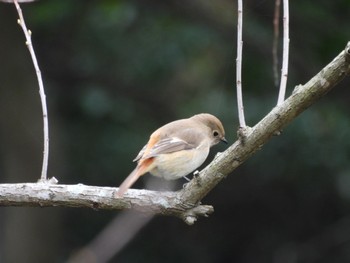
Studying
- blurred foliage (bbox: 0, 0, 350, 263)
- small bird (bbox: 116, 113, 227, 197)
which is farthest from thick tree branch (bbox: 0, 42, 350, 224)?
blurred foliage (bbox: 0, 0, 350, 263)

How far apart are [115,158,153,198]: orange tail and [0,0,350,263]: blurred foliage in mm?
4309

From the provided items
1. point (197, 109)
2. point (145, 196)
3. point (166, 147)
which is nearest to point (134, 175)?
point (145, 196)

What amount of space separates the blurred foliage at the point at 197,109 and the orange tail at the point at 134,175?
4309 millimetres

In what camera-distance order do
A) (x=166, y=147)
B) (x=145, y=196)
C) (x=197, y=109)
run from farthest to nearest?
(x=197, y=109), (x=166, y=147), (x=145, y=196)

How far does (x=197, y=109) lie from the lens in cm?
993

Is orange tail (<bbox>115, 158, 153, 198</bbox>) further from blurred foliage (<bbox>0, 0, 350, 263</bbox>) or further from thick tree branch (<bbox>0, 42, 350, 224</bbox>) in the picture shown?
blurred foliage (<bbox>0, 0, 350, 263</bbox>)

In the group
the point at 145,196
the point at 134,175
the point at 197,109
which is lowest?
the point at 145,196

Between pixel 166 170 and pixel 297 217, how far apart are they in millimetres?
5691

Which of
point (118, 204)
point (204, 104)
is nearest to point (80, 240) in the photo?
point (204, 104)

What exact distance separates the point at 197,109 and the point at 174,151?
14.7ft

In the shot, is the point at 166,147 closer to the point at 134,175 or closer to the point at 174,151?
the point at 174,151

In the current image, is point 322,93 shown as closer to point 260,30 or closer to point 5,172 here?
point 260,30

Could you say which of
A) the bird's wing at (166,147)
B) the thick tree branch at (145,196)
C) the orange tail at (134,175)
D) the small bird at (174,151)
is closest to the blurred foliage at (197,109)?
the small bird at (174,151)

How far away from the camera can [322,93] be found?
3953 millimetres
